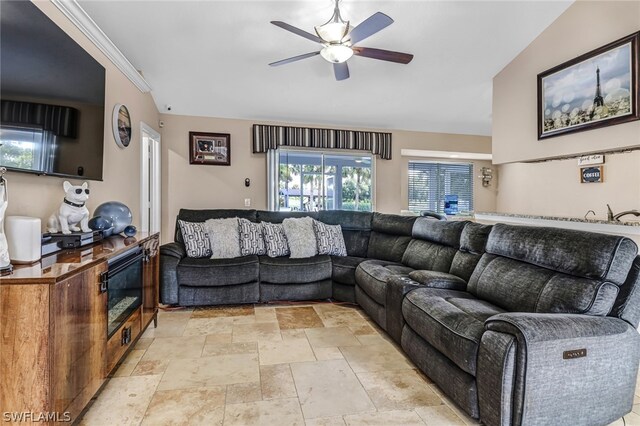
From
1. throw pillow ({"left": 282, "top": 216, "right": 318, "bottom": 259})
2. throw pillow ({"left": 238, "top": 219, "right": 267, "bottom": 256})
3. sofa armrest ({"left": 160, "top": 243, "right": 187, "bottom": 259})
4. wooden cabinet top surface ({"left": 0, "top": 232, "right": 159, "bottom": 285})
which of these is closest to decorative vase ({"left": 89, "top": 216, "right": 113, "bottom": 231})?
wooden cabinet top surface ({"left": 0, "top": 232, "right": 159, "bottom": 285})

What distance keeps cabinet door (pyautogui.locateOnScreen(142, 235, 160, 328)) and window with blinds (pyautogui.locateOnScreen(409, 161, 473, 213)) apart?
5.34m

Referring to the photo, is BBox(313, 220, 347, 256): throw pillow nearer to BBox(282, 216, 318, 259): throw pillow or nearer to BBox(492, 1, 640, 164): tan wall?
BBox(282, 216, 318, 259): throw pillow

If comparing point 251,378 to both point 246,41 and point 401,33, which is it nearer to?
point 246,41

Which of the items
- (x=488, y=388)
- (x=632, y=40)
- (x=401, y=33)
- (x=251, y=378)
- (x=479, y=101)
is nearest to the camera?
(x=488, y=388)

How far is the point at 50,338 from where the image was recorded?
1.27 metres

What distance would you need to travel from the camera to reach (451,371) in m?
1.79

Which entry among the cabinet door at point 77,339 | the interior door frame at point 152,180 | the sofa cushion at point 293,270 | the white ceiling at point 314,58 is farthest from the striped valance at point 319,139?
the cabinet door at point 77,339

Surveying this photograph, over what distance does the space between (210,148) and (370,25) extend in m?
3.40

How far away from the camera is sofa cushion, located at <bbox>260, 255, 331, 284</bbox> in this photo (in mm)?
3533

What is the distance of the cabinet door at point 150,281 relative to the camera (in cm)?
256

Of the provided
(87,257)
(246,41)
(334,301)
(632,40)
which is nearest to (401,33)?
(246,41)

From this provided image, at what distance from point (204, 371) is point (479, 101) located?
5.23 metres

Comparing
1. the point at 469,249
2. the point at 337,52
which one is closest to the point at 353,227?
the point at 469,249

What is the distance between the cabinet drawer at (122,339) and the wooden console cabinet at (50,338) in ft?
0.54
